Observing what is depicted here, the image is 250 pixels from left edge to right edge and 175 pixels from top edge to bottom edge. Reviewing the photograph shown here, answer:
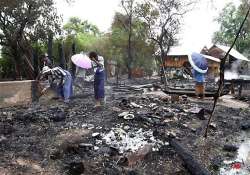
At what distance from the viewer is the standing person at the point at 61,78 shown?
11413 millimetres

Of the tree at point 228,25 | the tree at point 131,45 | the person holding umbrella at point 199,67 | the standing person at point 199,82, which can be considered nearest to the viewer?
the person holding umbrella at point 199,67

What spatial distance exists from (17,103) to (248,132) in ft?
24.4

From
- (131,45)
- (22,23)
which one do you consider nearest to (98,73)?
(22,23)

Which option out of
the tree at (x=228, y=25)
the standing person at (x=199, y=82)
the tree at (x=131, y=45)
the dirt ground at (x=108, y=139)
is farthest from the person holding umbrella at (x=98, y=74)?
the tree at (x=228, y=25)

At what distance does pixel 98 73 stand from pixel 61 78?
1.74 m

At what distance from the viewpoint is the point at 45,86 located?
12.2 m

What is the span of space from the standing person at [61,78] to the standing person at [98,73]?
1380mm

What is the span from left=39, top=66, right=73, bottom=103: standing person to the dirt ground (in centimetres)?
74

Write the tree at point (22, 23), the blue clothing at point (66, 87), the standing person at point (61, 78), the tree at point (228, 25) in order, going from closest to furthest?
the standing person at point (61, 78)
the blue clothing at point (66, 87)
the tree at point (22, 23)
the tree at point (228, 25)

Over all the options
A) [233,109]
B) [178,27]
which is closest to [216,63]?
[178,27]

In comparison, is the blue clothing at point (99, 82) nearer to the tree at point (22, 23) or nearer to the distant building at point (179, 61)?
the tree at point (22, 23)

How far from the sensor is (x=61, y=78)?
11609 mm

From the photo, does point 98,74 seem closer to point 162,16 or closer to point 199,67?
point 199,67

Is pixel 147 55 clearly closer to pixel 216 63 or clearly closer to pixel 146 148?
pixel 216 63
